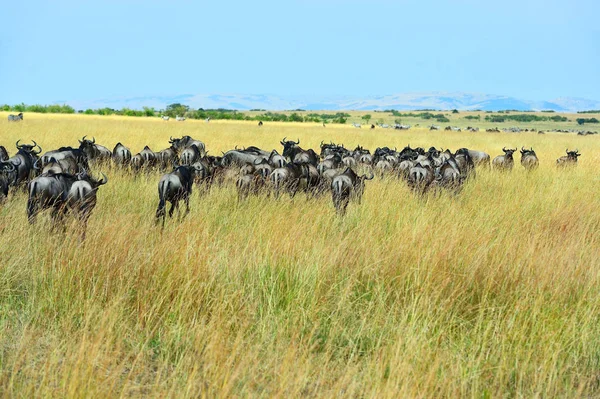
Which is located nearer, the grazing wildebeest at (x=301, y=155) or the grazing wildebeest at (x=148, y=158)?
the grazing wildebeest at (x=148, y=158)

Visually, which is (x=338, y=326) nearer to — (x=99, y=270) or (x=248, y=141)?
(x=99, y=270)

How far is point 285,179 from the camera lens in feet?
37.8

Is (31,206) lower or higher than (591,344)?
higher

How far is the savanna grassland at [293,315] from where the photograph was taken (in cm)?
394

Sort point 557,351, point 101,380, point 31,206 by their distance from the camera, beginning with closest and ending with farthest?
1. point 101,380
2. point 557,351
3. point 31,206

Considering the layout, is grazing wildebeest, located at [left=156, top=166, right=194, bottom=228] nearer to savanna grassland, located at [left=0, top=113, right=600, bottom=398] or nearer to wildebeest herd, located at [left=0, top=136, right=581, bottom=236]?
wildebeest herd, located at [left=0, top=136, right=581, bottom=236]

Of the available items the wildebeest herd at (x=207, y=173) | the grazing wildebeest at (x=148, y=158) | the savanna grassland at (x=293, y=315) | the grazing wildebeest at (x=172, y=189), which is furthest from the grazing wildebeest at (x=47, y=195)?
the grazing wildebeest at (x=148, y=158)

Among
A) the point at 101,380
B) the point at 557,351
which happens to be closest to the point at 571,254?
the point at 557,351

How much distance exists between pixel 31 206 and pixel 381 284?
4937 millimetres

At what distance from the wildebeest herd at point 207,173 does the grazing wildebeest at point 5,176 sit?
0.02 metres

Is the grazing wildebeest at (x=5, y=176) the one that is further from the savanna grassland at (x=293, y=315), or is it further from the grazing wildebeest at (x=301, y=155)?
the grazing wildebeest at (x=301, y=155)

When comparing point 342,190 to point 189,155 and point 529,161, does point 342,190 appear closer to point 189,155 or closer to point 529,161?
point 189,155

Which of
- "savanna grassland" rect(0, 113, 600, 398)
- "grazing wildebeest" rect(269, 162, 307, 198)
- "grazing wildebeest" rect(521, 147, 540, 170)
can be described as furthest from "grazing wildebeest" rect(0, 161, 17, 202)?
"grazing wildebeest" rect(521, 147, 540, 170)

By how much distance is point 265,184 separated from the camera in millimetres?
11594
